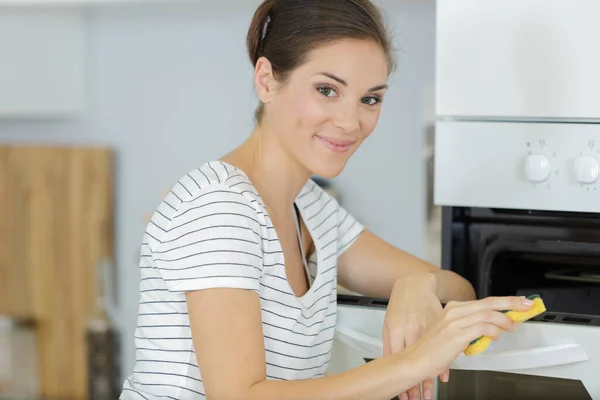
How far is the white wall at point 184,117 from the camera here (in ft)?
6.58

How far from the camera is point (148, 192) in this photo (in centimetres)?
227

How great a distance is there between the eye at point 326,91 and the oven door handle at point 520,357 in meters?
0.30

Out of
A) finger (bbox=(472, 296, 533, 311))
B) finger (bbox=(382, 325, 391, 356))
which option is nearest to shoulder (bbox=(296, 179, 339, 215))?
finger (bbox=(382, 325, 391, 356))

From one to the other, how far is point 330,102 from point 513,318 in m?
0.31

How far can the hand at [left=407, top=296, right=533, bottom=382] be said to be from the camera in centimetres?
86

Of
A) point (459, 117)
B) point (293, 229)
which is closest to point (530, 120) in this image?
point (459, 117)

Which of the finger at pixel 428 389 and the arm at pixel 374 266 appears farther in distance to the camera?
the arm at pixel 374 266

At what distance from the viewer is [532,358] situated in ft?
3.15

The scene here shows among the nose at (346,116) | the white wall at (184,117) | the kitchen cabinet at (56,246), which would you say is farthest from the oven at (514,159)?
the kitchen cabinet at (56,246)

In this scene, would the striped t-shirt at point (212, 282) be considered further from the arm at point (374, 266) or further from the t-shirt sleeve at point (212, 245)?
the arm at point (374, 266)

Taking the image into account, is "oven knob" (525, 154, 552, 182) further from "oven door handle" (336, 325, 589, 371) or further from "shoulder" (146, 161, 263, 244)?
"shoulder" (146, 161, 263, 244)

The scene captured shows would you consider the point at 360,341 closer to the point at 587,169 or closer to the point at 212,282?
the point at 212,282

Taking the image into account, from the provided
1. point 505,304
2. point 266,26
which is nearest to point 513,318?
point 505,304

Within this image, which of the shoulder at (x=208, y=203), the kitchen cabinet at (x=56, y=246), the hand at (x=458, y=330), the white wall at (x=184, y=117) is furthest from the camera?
the kitchen cabinet at (x=56, y=246)
